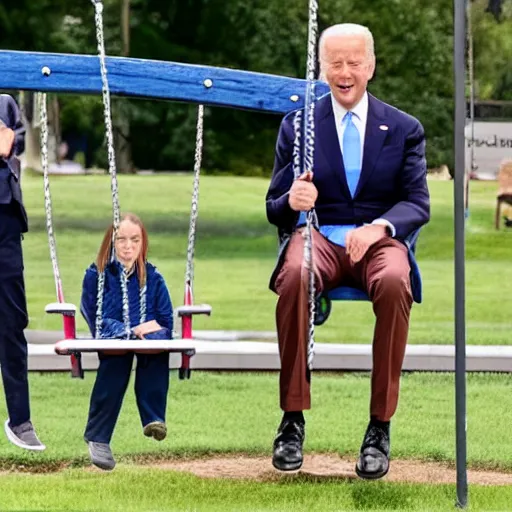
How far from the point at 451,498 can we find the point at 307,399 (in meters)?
0.75

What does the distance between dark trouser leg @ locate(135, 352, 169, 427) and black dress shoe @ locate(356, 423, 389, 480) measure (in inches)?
34.2

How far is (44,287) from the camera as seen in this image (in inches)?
889

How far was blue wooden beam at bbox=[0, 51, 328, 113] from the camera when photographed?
7262mm

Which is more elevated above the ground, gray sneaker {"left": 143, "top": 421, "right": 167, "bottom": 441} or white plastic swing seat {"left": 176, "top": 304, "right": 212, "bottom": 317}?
white plastic swing seat {"left": 176, "top": 304, "right": 212, "bottom": 317}

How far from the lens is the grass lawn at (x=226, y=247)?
64.4 feet

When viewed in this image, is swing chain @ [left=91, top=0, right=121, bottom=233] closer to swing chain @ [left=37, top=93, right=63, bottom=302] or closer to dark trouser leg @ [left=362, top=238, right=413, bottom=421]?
swing chain @ [left=37, top=93, right=63, bottom=302]

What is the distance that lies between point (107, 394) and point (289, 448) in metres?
0.86

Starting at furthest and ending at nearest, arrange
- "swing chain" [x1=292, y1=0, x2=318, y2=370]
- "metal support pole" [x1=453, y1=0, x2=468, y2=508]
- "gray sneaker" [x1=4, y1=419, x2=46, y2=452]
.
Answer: "gray sneaker" [x1=4, y1=419, x2=46, y2=452] → "swing chain" [x1=292, y1=0, x2=318, y2=370] → "metal support pole" [x1=453, y1=0, x2=468, y2=508]

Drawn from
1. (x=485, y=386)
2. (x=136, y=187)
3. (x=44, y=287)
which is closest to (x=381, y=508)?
(x=485, y=386)

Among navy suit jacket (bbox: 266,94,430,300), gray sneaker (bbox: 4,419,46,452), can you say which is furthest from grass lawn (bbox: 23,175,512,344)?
navy suit jacket (bbox: 266,94,430,300)

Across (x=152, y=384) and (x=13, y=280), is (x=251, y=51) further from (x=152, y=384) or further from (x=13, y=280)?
(x=152, y=384)

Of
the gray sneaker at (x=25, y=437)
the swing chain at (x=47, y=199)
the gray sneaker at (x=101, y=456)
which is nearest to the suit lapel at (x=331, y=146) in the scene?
the swing chain at (x=47, y=199)

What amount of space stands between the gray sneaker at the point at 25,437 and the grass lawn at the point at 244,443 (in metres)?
0.16

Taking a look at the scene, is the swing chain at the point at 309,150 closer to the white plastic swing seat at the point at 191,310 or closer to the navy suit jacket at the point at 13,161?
the white plastic swing seat at the point at 191,310
